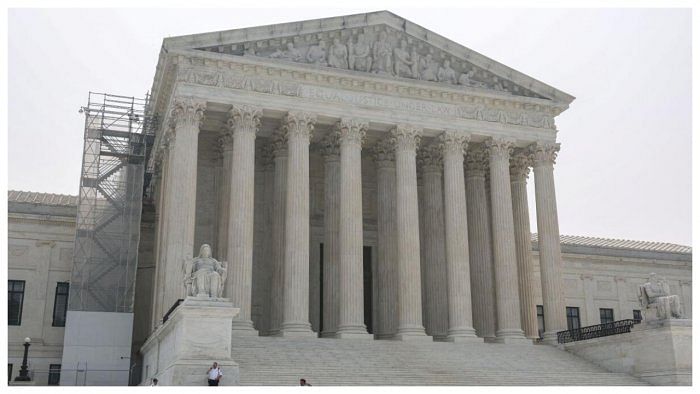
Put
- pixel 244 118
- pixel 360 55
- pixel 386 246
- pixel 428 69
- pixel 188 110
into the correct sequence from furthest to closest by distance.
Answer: pixel 428 69 < pixel 386 246 < pixel 360 55 < pixel 244 118 < pixel 188 110

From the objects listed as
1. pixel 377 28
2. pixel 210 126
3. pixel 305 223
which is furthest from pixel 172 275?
pixel 377 28

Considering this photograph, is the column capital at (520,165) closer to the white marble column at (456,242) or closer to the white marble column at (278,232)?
the white marble column at (456,242)

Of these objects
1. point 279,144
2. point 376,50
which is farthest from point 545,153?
point 279,144

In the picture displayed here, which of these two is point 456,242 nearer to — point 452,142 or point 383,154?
point 452,142

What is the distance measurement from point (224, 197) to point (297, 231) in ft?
14.7

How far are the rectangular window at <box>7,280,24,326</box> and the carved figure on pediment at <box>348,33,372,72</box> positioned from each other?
21782mm

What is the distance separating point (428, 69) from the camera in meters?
40.0

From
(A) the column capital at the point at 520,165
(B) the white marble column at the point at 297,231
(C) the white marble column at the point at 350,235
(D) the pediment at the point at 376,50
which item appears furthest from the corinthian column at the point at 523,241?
(B) the white marble column at the point at 297,231

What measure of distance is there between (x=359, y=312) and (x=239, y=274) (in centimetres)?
577

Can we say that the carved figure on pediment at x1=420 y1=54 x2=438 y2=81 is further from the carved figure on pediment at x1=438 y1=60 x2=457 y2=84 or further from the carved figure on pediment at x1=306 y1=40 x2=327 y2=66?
the carved figure on pediment at x1=306 y1=40 x2=327 y2=66

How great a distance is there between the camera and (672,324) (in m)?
31.3

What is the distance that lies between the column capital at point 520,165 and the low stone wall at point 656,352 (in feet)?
38.8

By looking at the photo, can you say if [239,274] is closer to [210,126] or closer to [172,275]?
[172,275]

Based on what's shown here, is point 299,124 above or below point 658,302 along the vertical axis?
above
